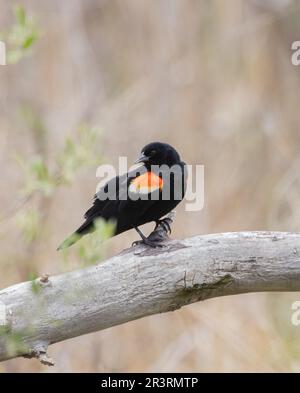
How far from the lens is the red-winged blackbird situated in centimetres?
214

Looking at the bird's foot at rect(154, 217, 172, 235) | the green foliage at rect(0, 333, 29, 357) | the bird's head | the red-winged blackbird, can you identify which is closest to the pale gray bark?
the green foliage at rect(0, 333, 29, 357)

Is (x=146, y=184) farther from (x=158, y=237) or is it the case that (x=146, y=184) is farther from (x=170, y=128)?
(x=170, y=128)

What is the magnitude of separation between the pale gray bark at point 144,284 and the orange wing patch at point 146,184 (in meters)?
0.19

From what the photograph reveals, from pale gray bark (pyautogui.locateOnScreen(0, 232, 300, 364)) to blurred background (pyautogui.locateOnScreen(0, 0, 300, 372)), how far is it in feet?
4.48

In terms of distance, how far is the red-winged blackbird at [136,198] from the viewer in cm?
214

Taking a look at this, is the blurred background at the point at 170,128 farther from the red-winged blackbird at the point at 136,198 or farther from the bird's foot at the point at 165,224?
the red-winged blackbird at the point at 136,198

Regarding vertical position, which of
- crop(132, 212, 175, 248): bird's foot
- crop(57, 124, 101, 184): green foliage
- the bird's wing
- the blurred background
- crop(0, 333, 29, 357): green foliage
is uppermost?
the blurred background

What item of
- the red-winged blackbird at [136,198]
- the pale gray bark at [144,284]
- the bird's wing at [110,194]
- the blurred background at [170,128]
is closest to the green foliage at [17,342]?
the pale gray bark at [144,284]

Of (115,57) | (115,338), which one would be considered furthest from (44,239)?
(115,57)

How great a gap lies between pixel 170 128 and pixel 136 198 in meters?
1.84

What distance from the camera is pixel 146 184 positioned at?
7.12ft

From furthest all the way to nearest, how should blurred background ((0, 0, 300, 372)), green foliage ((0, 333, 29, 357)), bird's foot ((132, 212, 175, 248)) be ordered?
blurred background ((0, 0, 300, 372)) < bird's foot ((132, 212, 175, 248)) < green foliage ((0, 333, 29, 357))

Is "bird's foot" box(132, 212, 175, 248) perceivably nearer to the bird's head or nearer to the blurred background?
the bird's head
